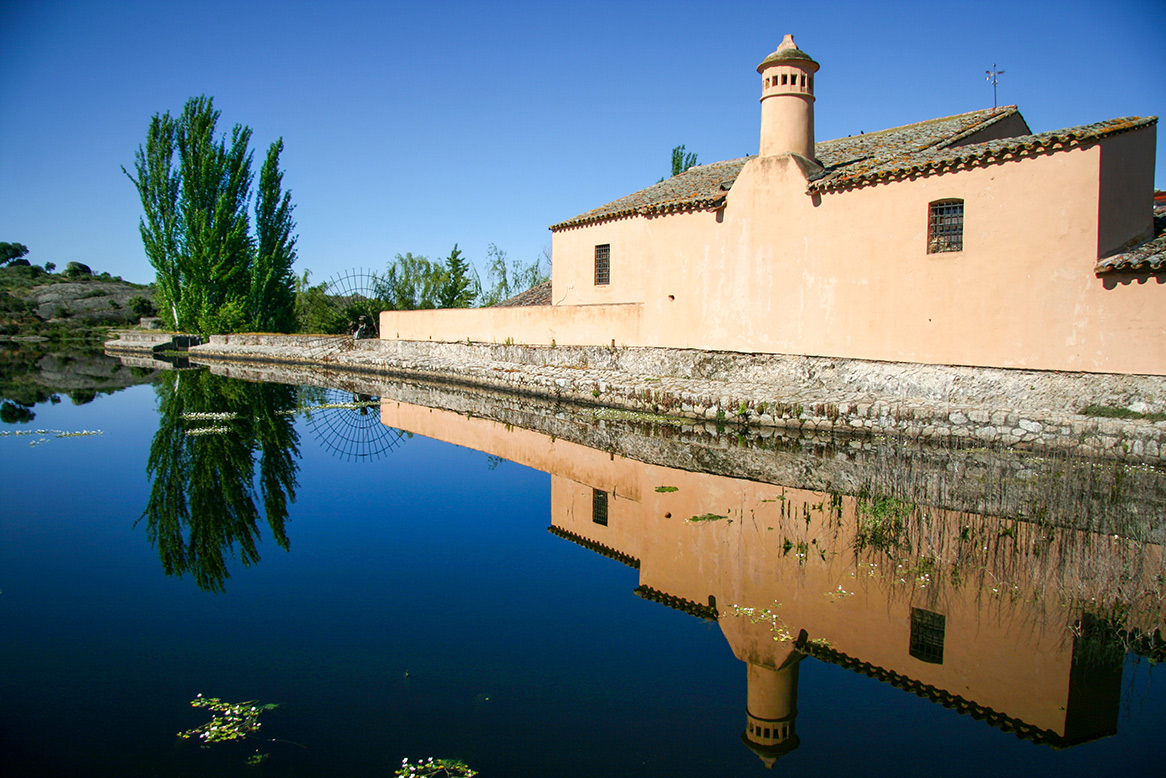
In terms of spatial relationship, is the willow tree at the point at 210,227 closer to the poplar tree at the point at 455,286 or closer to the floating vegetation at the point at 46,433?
the poplar tree at the point at 455,286

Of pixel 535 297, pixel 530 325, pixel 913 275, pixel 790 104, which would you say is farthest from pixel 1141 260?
pixel 535 297

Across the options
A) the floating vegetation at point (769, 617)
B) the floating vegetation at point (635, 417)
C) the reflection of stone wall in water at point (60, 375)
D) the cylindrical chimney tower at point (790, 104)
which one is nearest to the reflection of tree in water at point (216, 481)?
the floating vegetation at point (769, 617)

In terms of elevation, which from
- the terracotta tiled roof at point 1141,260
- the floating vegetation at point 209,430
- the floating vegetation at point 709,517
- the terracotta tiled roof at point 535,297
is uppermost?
the terracotta tiled roof at point 535,297

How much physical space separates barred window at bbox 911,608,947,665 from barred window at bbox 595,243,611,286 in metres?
16.1

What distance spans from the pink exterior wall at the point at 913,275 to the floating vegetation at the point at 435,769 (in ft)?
34.2

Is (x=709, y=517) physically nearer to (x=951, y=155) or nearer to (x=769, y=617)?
(x=769, y=617)

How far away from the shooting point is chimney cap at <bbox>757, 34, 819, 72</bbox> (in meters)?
13.9

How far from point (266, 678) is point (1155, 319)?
11240 millimetres

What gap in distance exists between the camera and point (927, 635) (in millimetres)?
4395

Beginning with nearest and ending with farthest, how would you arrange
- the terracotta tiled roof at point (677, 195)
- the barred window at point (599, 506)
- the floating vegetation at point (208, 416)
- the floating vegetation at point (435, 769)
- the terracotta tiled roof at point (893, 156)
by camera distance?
the floating vegetation at point (435, 769), the barred window at point (599, 506), the terracotta tiled roof at point (893, 156), the floating vegetation at point (208, 416), the terracotta tiled roof at point (677, 195)

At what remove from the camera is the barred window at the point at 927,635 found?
4.18 m

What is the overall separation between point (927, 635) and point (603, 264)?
16841 millimetres

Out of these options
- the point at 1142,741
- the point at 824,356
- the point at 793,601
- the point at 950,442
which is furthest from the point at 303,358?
the point at 1142,741

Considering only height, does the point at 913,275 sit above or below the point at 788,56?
below
